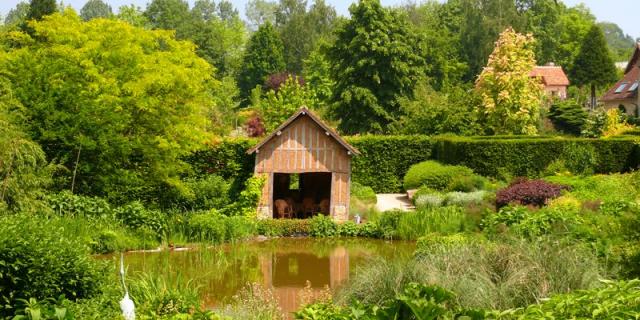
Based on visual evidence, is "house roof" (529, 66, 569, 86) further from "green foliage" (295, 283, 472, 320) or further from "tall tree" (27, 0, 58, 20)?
"green foliage" (295, 283, 472, 320)

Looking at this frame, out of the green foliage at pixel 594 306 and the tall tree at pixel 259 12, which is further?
the tall tree at pixel 259 12

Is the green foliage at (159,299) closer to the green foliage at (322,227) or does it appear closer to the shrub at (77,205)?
the shrub at (77,205)

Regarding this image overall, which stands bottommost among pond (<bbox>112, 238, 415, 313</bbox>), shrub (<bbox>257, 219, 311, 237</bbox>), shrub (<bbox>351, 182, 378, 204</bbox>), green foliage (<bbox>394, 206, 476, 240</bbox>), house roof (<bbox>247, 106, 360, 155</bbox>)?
pond (<bbox>112, 238, 415, 313</bbox>)

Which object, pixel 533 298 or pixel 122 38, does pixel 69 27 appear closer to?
pixel 122 38

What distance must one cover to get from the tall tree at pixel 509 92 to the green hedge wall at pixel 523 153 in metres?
6.35

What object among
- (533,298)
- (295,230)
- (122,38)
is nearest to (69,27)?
(122,38)

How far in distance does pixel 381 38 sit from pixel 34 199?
26.8 metres

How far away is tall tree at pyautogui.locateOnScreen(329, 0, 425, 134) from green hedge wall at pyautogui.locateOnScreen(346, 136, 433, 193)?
949 centimetres

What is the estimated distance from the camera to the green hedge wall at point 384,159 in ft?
108

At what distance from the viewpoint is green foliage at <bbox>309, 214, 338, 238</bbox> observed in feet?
79.9

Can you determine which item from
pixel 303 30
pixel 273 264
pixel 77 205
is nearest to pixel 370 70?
pixel 77 205

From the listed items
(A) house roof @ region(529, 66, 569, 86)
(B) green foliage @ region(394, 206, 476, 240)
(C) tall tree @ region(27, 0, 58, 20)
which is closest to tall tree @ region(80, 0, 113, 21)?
(A) house roof @ region(529, 66, 569, 86)

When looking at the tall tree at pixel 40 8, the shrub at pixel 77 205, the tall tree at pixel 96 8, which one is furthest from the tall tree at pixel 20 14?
the shrub at pixel 77 205

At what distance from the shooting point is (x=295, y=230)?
24.3 m
